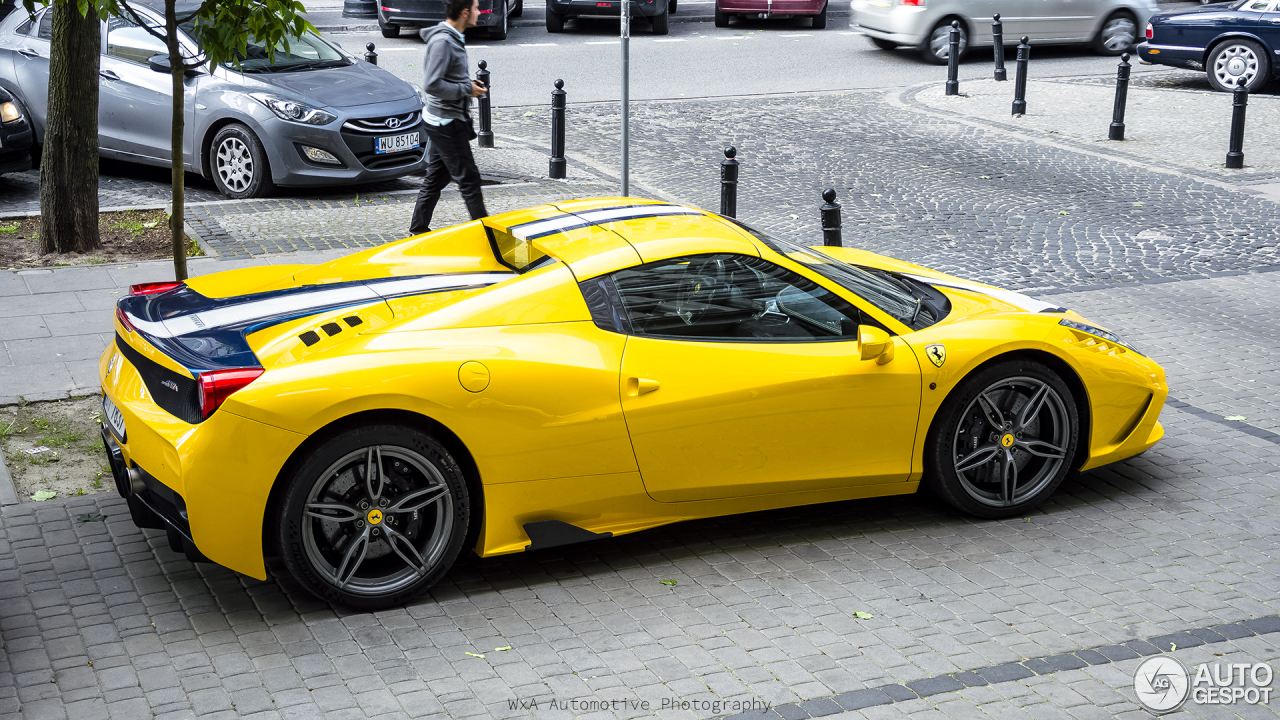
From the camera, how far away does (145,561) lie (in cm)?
512

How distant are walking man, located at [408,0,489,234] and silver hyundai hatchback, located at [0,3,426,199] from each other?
6.89ft

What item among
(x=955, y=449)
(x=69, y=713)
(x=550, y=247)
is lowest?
(x=69, y=713)

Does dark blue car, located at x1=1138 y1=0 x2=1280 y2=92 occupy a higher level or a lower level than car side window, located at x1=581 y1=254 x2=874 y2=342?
higher

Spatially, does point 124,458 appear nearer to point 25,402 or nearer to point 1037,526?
point 25,402

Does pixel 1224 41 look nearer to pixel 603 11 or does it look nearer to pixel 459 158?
pixel 603 11

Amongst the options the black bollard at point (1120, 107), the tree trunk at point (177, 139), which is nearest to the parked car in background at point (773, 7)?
the black bollard at point (1120, 107)

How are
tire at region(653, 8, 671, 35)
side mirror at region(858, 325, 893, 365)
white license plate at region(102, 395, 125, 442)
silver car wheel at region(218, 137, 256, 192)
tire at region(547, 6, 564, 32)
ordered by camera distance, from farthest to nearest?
tire at region(653, 8, 671, 35) < tire at region(547, 6, 564, 32) < silver car wheel at region(218, 137, 256, 192) < side mirror at region(858, 325, 893, 365) < white license plate at region(102, 395, 125, 442)

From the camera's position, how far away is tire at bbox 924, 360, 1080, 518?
5438 mm

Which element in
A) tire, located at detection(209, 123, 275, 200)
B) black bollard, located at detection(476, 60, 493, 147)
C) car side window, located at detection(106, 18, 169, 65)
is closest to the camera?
tire, located at detection(209, 123, 275, 200)

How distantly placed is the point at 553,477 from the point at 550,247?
0.99 metres

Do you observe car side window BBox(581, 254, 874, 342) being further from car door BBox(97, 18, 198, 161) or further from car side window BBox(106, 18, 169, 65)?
car side window BBox(106, 18, 169, 65)

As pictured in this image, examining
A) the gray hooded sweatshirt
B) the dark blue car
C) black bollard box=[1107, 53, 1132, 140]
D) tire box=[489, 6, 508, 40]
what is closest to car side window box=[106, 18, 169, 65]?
the gray hooded sweatshirt

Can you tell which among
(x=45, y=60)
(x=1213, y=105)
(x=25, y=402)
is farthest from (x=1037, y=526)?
(x=1213, y=105)

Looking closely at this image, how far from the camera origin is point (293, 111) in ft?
37.2
